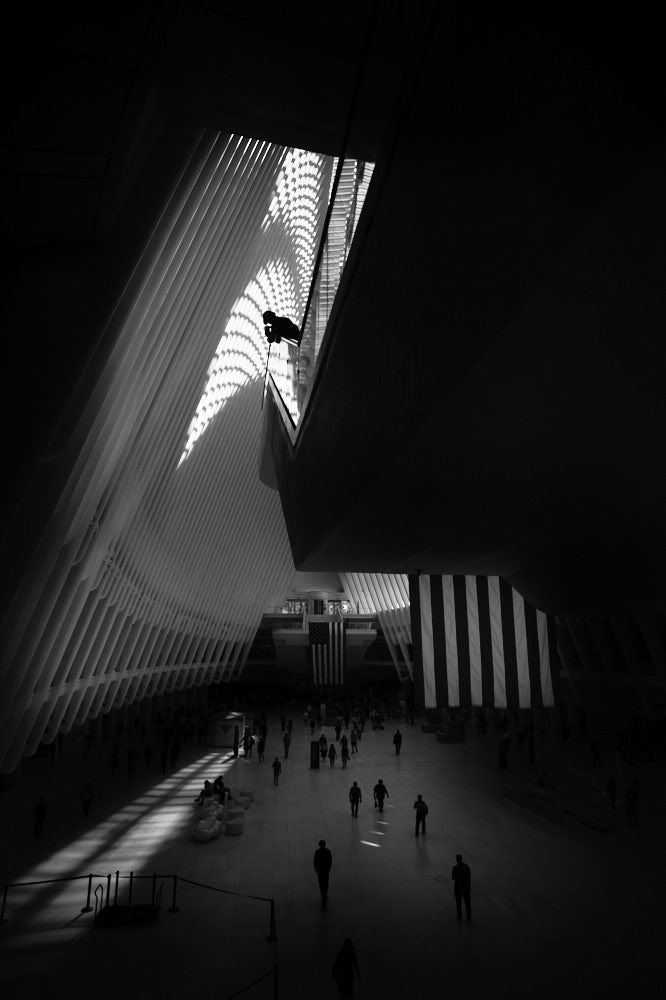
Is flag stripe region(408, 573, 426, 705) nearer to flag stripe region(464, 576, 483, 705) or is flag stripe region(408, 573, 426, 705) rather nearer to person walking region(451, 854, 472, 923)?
flag stripe region(464, 576, 483, 705)

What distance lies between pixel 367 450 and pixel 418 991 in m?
5.92

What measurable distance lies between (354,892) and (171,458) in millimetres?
11283

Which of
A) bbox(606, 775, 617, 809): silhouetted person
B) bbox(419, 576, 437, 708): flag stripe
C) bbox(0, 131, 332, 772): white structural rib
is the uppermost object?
bbox(0, 131, 332, 772): white structural rib

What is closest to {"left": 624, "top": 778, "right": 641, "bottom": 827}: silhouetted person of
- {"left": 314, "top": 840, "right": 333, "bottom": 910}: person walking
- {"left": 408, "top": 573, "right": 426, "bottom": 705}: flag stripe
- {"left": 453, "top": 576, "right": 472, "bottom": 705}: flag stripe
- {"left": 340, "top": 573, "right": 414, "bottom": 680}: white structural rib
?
{"left": 453, "top": 576, "right": 472, "bottom": 705}: flag stripe

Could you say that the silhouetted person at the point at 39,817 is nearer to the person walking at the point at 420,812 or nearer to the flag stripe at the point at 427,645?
the person walking at the point at 420,812

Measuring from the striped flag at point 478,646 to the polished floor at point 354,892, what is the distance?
9.26ft

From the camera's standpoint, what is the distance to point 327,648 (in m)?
41.5

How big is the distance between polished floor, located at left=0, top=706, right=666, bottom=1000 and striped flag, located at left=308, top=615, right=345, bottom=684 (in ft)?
77.6

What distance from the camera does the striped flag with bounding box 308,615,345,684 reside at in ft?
136

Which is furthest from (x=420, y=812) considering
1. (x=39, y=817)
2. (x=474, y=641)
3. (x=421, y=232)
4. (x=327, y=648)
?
(x=327, y=648)

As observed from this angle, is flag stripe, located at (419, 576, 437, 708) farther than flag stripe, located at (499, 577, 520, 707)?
No

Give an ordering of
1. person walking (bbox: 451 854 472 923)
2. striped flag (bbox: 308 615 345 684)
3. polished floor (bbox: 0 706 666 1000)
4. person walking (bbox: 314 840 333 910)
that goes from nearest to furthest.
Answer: polished floor (bbox: 0 706 666 1000) → person walking (bbox: 451 854 472 923) → person walking (bbox: 314 840 333 910) → striped flag (bbox: 308 615 345 684)

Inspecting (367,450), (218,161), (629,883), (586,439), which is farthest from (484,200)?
(629,883)

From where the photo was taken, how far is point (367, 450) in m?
5.68
